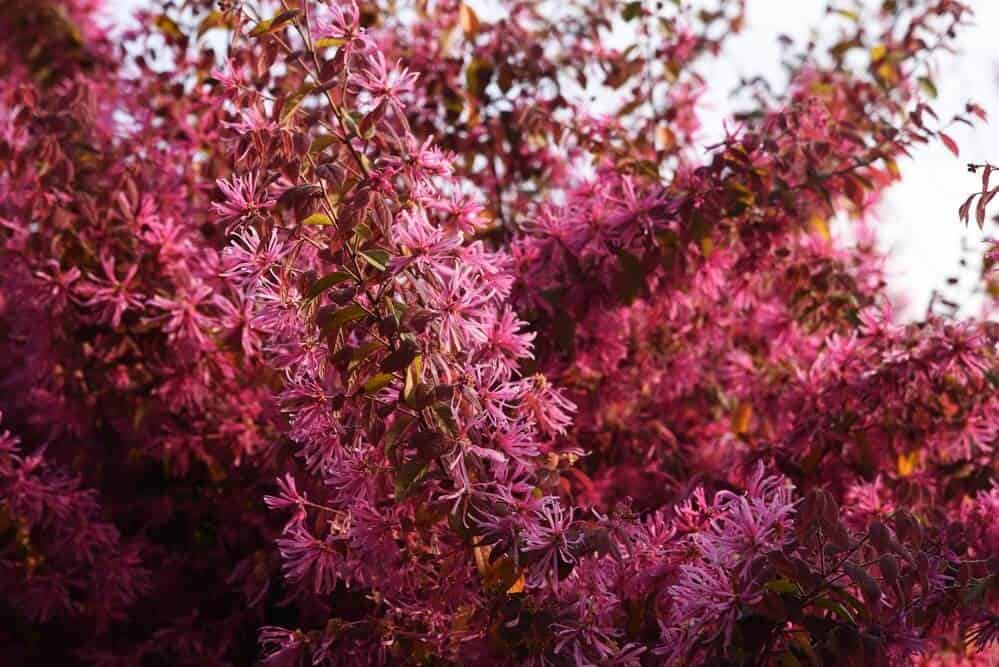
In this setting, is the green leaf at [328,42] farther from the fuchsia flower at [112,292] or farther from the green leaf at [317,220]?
the fuchsia flower at [112,292]

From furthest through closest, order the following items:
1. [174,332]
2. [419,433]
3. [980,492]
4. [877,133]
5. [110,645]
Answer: [877,133], [110,645], [174,332], [980,492], [419,433]

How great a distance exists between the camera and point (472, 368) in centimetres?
143

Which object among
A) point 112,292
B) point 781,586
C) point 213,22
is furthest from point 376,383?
point 213,22

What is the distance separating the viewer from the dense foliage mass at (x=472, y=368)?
1.38 meters

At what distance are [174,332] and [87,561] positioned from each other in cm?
43

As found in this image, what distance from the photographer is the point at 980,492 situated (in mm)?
1860

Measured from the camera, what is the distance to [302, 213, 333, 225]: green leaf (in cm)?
144

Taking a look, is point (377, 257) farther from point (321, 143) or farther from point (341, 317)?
point (321, 143)

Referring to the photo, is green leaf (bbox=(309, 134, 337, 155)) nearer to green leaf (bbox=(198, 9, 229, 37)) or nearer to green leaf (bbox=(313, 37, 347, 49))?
green leaf (bbox=(313, 37, 347, 49))

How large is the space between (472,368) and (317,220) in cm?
26

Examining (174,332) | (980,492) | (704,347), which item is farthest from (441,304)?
(704,347)

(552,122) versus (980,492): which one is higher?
(552,122)

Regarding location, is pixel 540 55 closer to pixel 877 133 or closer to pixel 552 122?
pixel 552 122

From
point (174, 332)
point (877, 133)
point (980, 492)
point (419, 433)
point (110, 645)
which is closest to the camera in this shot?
point (419, 433)
